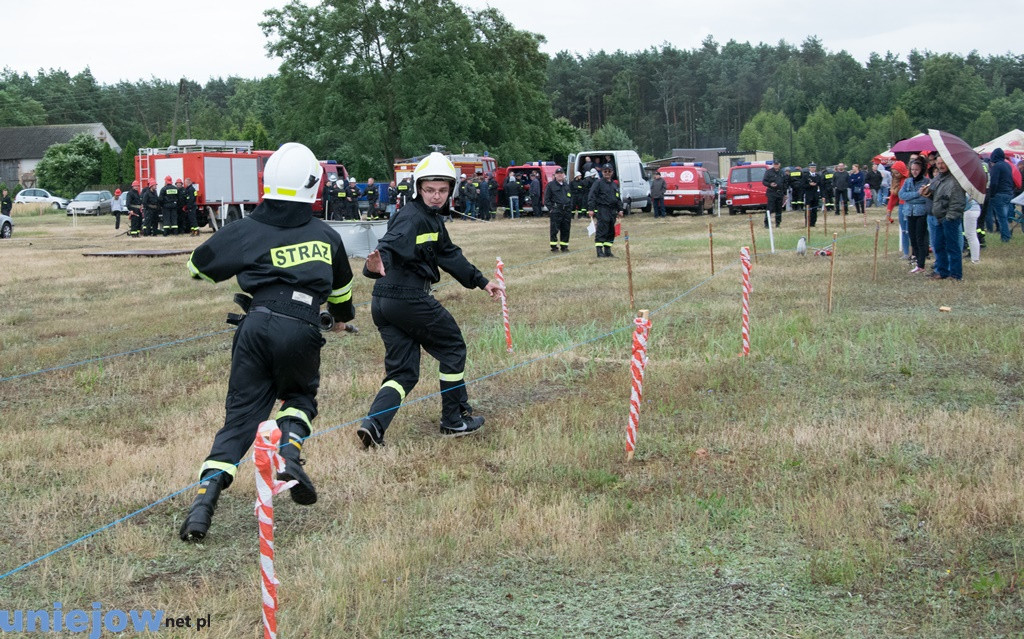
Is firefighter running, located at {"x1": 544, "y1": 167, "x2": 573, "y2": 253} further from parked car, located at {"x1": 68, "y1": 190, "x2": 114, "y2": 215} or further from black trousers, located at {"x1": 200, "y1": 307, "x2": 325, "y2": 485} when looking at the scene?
parked car, located at {"x1": 68, "y1": 190, "x2": 114, "y2": 215}

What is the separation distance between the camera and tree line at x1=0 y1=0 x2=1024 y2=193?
55188 mm

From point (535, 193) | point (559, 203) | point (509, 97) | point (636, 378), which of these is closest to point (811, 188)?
point (559, 203)

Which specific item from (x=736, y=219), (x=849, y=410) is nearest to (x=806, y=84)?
(x=736, y=219)

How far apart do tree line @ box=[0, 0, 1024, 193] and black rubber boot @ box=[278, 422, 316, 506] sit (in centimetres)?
4702

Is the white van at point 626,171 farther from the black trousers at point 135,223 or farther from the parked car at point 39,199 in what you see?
the parked car at point 39,199

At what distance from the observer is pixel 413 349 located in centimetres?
727

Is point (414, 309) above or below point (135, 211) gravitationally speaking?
below

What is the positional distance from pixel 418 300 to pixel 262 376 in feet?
5.77

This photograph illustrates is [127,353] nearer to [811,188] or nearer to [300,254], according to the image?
[300,254]

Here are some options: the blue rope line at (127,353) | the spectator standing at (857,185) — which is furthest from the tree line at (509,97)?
the blue rope line at (127,353)

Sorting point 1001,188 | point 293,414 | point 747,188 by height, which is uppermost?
point 747,188

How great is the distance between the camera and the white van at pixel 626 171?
35.6 metres

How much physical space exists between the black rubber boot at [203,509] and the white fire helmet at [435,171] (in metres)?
2.53

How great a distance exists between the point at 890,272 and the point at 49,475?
1326cm
